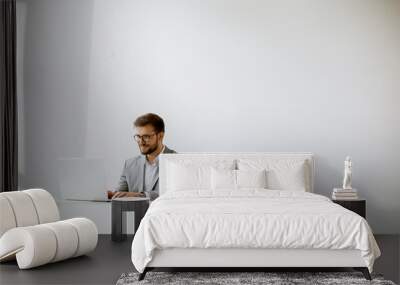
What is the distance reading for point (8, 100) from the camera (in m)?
7.13

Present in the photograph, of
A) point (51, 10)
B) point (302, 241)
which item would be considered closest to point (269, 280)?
point (302, 241)

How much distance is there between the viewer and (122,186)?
7316 mm

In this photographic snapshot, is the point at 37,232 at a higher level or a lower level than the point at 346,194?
lower

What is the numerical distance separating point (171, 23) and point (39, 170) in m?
2.23

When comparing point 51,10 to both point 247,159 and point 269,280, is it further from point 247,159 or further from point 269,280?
point 269,280

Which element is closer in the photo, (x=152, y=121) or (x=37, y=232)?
(x=37, y=232)

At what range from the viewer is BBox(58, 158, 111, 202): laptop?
7359mm

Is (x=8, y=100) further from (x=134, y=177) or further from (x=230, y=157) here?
(x=230, y=157)

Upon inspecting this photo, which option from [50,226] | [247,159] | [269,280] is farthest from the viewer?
[247,159]

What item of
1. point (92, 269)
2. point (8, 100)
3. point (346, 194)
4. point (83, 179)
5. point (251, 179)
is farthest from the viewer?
point (83, 179)

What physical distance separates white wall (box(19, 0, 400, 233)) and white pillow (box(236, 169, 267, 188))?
76 cm

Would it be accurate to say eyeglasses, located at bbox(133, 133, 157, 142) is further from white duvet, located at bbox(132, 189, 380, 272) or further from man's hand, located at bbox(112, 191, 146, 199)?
white duvet, located at bbox(132, 189, 380, 272)

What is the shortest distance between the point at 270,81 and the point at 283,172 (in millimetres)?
1166

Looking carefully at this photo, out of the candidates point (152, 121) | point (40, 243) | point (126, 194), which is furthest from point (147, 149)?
point (40, 243)
